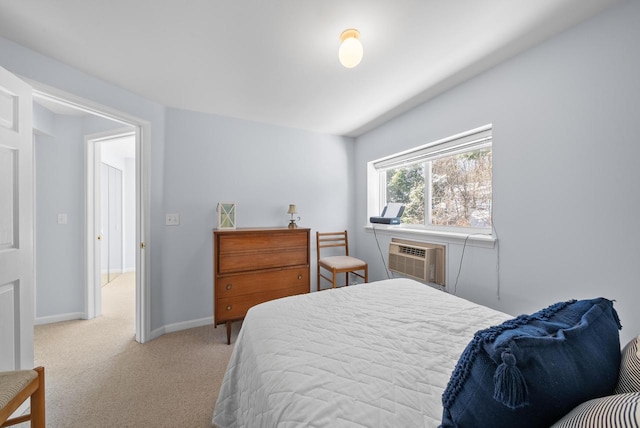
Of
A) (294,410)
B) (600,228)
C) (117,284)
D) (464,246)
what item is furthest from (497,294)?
(117,284)

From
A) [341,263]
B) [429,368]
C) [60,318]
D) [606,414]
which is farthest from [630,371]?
[60,318]

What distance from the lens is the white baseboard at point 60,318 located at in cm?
251

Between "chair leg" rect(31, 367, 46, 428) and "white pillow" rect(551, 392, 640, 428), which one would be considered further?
"chair leg" rect(31, 367, 46, 428)

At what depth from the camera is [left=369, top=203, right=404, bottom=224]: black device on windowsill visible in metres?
2.85

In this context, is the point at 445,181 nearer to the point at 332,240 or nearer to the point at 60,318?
the point at 332,240

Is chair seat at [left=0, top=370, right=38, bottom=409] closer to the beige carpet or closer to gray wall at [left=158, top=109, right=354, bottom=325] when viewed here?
the beige carpet

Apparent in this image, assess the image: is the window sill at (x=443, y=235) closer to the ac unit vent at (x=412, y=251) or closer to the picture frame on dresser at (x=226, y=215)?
the ac unit vent at (x=412, y=251)

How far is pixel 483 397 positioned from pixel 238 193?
2.74 meters

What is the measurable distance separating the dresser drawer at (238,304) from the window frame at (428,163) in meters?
1.54

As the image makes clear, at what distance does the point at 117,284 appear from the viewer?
399 cm

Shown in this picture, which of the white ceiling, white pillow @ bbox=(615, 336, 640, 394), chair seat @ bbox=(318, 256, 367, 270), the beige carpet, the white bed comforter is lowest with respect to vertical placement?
the beige carpet

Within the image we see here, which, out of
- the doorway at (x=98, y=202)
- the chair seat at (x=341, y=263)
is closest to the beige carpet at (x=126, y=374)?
the doorway at (x=98, y=202)

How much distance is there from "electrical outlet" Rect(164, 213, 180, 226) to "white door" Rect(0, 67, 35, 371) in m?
0.98

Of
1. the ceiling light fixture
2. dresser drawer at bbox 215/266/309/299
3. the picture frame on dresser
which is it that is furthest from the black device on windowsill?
the ceiling light fixture
